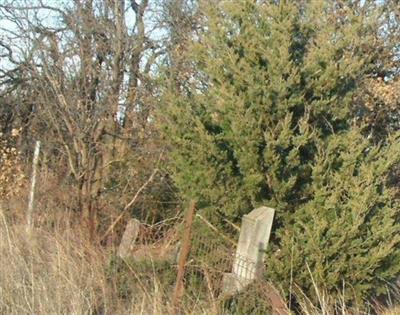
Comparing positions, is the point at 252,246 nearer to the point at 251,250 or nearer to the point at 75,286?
the point at 251,250

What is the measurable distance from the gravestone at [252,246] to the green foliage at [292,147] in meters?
0.26

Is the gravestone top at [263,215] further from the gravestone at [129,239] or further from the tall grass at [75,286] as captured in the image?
the gravestone at [129,239]

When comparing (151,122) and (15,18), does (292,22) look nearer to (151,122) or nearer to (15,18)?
(151,122)

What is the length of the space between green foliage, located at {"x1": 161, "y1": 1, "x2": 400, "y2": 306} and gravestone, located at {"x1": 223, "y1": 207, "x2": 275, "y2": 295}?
26 centimetres

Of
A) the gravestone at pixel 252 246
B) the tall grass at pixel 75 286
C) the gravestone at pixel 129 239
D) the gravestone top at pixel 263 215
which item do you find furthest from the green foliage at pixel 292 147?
the gravestone at pixel 129 239

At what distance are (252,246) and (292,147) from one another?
1.64m

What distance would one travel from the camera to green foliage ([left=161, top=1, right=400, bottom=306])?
792 centimetres

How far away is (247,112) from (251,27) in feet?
4.85

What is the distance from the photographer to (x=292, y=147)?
8672 millimetres

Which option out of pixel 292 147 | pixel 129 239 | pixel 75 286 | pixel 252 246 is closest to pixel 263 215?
pixel 252 246

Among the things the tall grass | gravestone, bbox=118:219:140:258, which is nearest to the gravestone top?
the tall grass

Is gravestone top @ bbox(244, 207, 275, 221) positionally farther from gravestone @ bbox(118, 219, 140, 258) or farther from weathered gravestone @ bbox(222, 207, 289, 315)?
gravestone @ bbox(118, 219, 140, 258)

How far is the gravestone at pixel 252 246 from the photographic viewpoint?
7383 mm

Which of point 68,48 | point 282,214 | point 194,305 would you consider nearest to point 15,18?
point 68,48
